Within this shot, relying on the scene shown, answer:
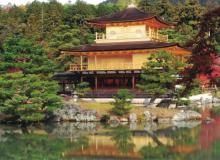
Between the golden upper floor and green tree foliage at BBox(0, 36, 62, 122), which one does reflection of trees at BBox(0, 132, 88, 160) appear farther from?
the golden upper floor

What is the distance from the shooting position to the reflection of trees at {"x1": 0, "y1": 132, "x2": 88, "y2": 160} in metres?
19.7

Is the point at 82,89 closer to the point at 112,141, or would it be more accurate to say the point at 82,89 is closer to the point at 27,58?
the point at 27,58

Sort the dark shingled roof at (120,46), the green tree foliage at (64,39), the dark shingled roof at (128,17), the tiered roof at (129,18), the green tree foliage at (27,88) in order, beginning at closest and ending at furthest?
the green tree foliage at (27,88) → the dark shingled roof at (120,46) → the tiered roof at (129,18) → the dark shingled roof at (128,17) → the green tree foliage at (64,39)

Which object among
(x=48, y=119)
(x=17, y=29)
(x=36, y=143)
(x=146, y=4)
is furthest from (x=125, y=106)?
(x=146, y=4)

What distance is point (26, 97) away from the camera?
1029 inches

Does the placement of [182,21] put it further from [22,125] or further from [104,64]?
[22,125]

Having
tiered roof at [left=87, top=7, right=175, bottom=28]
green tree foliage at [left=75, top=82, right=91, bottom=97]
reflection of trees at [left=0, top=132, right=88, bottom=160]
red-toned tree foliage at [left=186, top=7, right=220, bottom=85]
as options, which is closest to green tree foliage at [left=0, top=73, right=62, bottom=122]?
reflection of trees at [left=0, top=132, right=88, bottom=160]

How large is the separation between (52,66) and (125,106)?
16.9ft

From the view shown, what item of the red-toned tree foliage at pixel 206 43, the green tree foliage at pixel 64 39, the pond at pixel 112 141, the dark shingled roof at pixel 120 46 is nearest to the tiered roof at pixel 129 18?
the dark shingled roof at pixel 120 46

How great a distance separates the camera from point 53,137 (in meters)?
23.2

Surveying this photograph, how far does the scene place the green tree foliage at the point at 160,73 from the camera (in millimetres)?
28391

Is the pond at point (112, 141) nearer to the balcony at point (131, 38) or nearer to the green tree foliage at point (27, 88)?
the green tree foliage at point (27, 88)

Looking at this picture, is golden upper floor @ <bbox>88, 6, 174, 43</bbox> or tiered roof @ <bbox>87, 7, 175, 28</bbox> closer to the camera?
tiered roof @ <bbox>87, 7, 175, 28</bbox>

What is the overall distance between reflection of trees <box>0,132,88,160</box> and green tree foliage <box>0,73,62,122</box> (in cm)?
238
